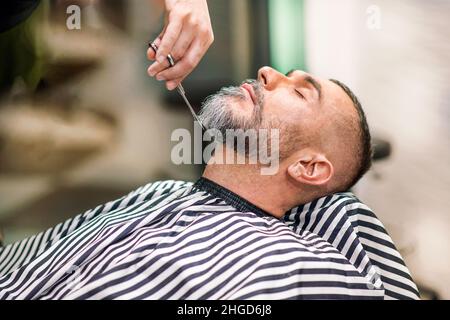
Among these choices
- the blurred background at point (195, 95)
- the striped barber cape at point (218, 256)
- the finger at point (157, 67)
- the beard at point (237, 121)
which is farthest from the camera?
the blurred background at point (195, 95)

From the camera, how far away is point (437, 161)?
192 centimetres

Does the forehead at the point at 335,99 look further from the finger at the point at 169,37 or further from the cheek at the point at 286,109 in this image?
the finger at the point at 169,37

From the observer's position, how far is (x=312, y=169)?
1678mm

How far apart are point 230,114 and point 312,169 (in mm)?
323

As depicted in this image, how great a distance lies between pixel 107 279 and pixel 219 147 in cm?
57

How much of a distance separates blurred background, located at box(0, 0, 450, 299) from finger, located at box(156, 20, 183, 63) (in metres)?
0.51

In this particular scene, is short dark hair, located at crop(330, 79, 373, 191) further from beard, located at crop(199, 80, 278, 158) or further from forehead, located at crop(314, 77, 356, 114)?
beard, located at crop(199, 80, 278, 158)

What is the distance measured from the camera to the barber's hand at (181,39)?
146 centimetres

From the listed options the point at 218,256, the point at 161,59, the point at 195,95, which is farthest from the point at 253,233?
the point at 195,95

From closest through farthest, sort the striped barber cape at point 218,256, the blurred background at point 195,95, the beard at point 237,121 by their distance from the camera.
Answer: the striped barber cape at point 218,256 → the beard at point 237,121 → the blurred background at point 195,95

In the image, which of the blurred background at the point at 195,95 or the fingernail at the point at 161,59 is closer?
the fingernail at the point at 161,59

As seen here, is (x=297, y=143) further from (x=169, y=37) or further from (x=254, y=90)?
(x=169, y=37)

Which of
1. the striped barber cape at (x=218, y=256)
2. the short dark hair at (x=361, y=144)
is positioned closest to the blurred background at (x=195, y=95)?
the short dark hair at (x=361, y=144)
